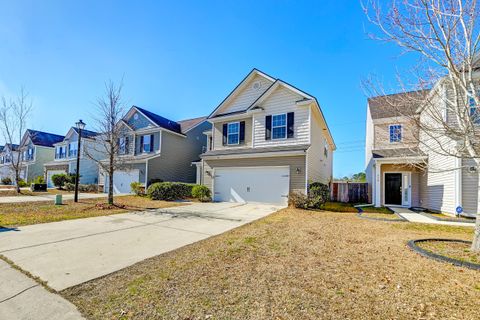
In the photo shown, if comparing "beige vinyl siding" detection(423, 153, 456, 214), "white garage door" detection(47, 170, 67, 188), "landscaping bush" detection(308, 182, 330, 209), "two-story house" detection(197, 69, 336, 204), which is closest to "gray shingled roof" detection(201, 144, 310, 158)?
"two-story house" detection(197, 69, 336, 204)

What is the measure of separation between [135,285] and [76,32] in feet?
38.0

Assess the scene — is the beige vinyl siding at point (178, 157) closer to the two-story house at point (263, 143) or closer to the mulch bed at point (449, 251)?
the two-story house at point (263, 143)

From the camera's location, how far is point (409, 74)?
18.5ft

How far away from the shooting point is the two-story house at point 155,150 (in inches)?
757

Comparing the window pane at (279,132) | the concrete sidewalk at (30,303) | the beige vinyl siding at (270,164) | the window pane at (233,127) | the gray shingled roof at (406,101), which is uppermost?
the window pane at (233,127)

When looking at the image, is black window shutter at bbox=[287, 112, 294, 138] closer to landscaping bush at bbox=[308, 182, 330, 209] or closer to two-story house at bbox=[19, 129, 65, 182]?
landscaping bush at bbox=[308, 182, 330, 209]

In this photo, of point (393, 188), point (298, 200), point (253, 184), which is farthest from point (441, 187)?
point (253, 184)

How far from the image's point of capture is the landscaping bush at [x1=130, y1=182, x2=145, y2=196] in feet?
57.1

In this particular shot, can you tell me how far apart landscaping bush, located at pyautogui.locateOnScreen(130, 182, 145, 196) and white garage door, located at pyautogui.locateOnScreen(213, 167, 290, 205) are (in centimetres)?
660

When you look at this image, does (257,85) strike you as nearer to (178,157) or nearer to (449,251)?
(178,157)

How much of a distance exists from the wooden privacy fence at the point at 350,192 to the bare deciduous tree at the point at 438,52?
1181cm

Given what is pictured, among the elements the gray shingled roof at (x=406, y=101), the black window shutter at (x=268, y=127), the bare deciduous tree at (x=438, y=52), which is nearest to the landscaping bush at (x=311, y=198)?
the black window shutter at (x=268, y=127)

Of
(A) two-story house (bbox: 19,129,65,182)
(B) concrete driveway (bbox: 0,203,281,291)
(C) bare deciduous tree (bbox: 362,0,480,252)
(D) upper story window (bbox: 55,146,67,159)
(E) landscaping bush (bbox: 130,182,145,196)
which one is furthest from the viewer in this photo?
(A) two-story house (bbox: 19,129,65,182)

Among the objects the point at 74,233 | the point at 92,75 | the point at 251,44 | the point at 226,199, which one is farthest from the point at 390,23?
the point at 92,75
